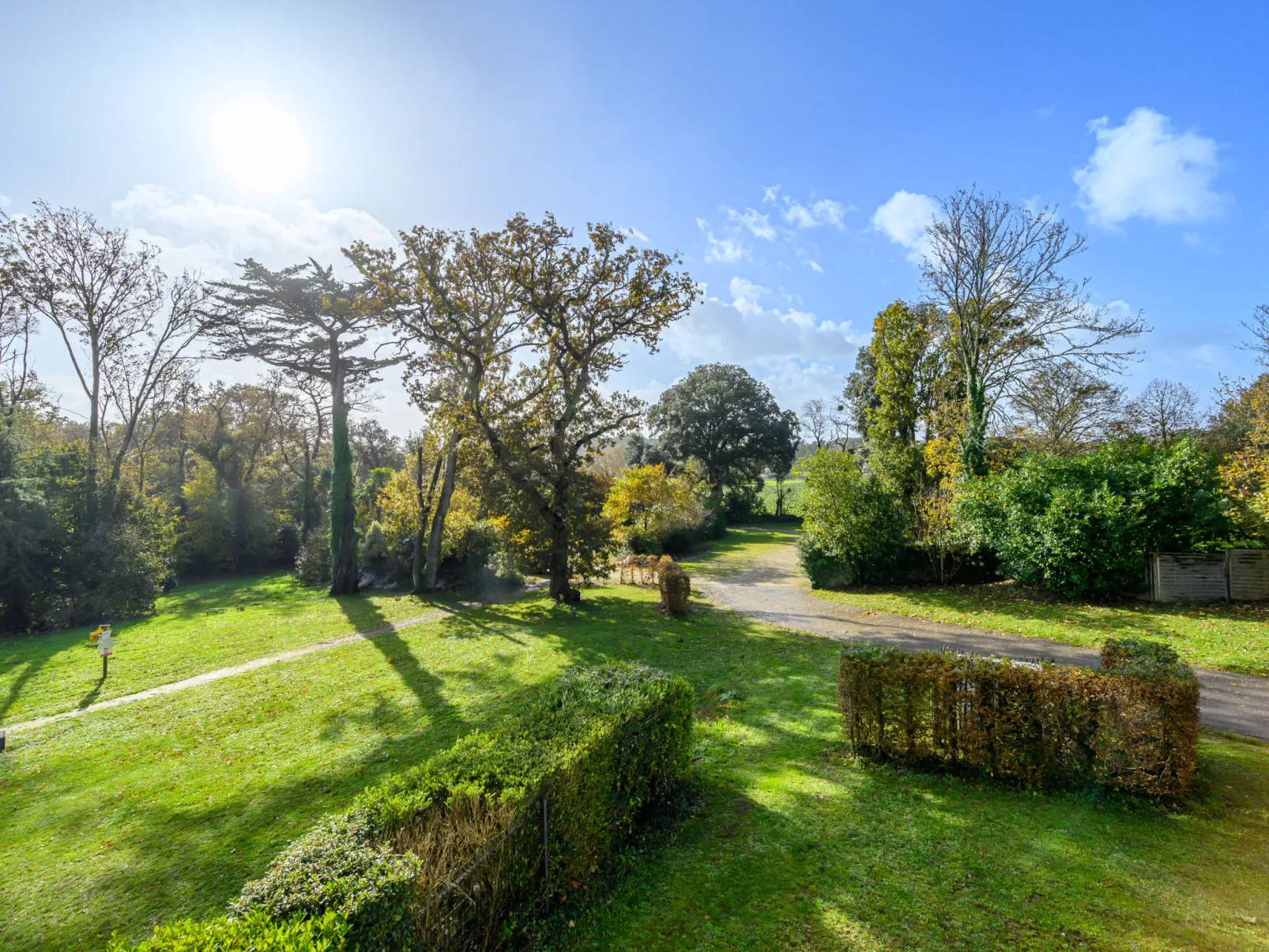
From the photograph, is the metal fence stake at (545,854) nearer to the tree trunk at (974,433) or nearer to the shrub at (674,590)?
the shrub at (674,590)

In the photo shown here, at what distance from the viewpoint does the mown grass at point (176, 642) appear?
10469 mm

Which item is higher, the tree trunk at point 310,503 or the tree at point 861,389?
the tree at point 861,389

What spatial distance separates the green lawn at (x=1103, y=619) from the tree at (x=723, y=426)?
29.4 m

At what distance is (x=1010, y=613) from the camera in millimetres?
13648

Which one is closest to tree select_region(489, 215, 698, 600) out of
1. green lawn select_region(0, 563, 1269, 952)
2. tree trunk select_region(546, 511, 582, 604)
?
tree trunk select_region(546, 511, 582, 604)

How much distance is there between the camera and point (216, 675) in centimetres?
1137

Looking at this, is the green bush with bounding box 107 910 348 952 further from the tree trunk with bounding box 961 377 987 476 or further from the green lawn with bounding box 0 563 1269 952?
the tree trunk with bounding box 961 377 987 476

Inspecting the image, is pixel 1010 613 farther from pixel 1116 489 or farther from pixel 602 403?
pixel 602 403

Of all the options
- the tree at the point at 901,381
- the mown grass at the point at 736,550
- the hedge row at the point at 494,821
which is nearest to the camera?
the hedge row at the point at 494,821

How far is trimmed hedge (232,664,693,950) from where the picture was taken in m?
2.72

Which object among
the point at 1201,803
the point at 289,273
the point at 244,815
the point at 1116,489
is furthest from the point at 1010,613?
the point at 289,273

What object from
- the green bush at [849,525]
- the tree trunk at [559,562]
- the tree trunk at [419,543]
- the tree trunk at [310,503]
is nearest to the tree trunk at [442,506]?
the tree trunk at [419,543]

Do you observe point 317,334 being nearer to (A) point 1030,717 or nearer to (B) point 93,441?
(B) point 93,441

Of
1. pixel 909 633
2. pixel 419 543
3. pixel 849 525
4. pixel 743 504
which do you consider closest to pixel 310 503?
pixel 419 543
